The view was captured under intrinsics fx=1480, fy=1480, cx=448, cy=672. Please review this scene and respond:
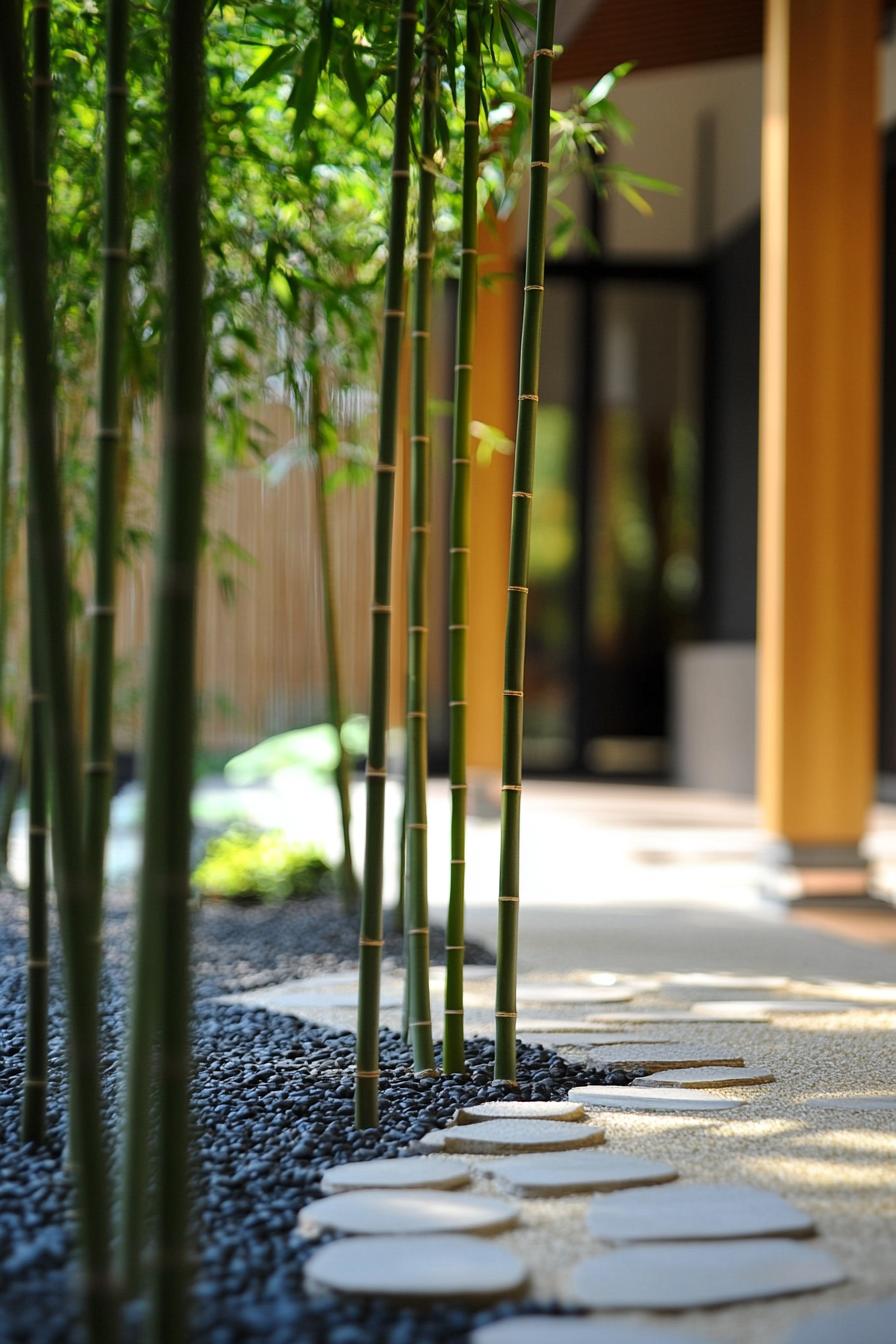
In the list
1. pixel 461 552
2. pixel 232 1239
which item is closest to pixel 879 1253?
pixel 232 1239

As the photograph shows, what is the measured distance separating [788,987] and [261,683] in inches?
200

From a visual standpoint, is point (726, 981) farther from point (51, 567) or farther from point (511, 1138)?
point (51, 567)

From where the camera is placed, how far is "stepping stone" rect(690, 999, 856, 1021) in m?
2.35

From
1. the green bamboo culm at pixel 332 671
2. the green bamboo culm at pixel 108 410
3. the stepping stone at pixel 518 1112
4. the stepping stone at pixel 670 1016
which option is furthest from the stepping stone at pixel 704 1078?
the green bamboo culm at pixel 332 671

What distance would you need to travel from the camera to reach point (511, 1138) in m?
1.55

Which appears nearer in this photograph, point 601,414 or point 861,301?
point 861,301

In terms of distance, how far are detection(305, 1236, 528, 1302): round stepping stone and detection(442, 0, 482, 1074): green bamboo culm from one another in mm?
550

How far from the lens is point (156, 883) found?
107cm

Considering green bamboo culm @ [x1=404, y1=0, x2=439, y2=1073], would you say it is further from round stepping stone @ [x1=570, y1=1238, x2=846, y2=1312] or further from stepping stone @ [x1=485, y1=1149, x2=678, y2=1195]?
round stepping stone @ [x1=570, y1=1238, x2=846, y2=1312]

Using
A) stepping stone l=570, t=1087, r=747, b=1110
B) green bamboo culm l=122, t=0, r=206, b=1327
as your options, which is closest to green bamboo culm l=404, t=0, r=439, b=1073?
stepping stone l=570, t=1087, r=747, b=1110

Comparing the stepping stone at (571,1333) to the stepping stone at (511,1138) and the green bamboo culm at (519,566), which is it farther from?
the green bamboo culm at (519,566)

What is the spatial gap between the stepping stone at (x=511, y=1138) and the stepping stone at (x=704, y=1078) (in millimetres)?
289

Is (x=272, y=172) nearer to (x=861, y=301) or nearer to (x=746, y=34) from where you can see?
(x=861, y=301)

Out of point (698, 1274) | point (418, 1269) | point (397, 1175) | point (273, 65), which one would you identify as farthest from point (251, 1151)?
point (273, 65)
